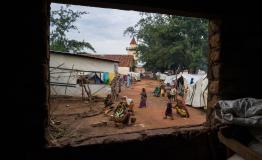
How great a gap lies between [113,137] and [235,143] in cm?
88

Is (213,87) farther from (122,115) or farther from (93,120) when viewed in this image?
(93,120)

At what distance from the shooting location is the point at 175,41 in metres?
25.0

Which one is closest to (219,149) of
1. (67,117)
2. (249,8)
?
(249,8)

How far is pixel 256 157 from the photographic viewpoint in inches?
49.8

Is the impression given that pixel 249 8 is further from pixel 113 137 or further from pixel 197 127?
pixel 113 137

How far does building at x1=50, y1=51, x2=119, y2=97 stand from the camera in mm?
14492

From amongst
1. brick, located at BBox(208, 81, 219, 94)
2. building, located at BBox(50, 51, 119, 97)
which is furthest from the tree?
brick, located at BBox(208, 81, 219, 94)

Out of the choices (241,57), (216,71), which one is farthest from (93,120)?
(241,57)

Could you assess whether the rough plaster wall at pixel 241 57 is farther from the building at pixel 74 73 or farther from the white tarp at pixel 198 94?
the building at pixel 74 73

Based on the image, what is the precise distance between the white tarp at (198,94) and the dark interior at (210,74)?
11436mm

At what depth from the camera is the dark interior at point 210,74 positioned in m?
1.52

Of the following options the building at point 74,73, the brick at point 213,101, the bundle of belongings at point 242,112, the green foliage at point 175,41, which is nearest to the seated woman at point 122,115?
the building at point 74,73

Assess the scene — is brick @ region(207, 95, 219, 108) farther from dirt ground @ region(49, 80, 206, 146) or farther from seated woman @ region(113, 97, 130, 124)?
seated woman @ region(113, 97, 130, 124)

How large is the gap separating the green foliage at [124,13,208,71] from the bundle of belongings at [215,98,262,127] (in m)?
22.5
